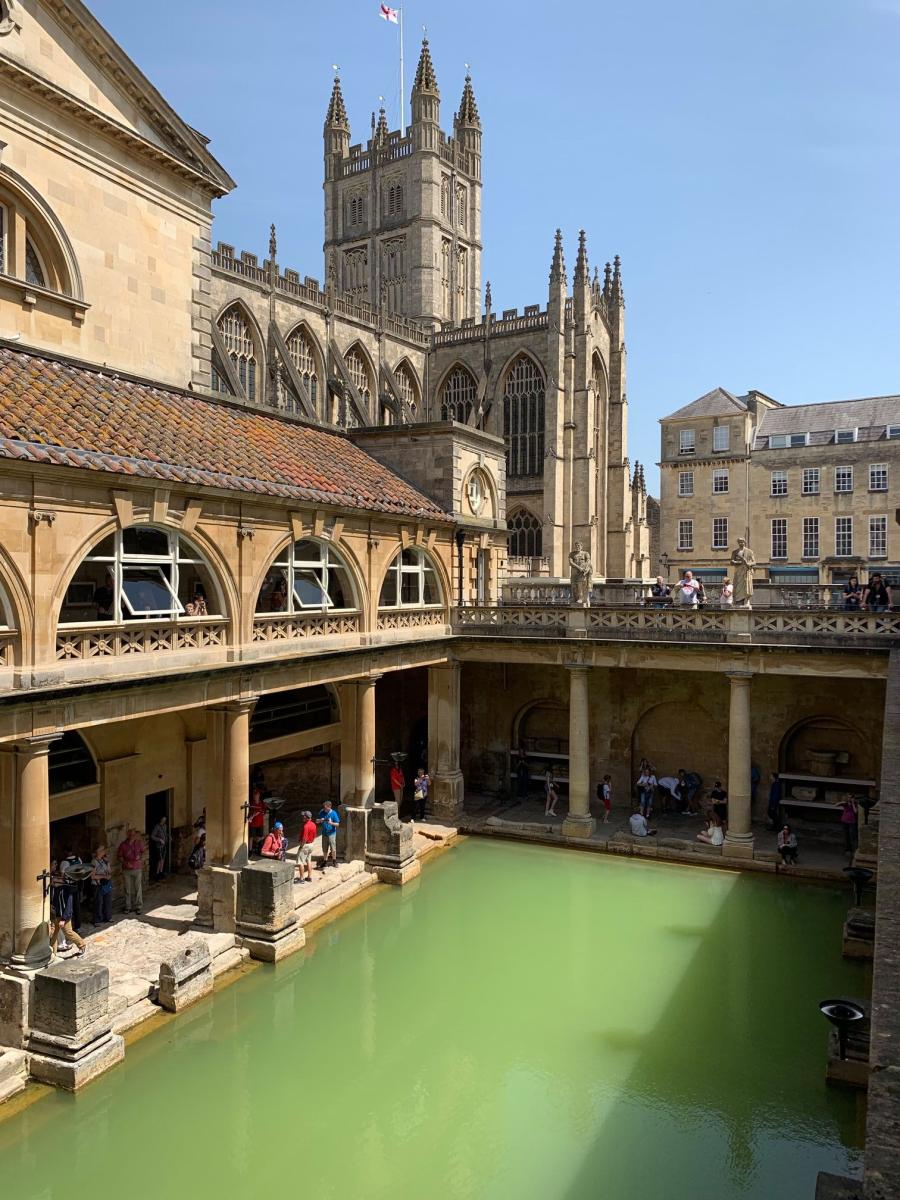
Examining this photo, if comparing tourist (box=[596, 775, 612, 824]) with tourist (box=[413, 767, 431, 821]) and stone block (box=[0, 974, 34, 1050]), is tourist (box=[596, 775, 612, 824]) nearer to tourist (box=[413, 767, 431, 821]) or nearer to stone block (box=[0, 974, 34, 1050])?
tourist (box=[413, 767, 431, 821])

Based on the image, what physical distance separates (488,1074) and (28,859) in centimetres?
758

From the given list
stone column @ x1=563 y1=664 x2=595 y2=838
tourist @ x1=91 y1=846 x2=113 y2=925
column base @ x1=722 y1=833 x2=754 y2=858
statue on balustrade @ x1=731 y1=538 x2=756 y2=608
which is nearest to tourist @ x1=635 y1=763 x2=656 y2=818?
stone column @ x1=563 y1=664 x2=595 y2=838

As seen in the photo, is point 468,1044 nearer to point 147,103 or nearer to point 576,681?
point 576,681

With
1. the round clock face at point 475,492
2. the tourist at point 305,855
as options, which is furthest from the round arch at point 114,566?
the round clock face at point 475,492

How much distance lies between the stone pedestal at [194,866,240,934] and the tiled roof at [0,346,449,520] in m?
7.37

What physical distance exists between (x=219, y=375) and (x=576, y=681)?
2508cm

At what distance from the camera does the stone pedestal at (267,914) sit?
1678cm

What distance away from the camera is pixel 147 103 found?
1998cm

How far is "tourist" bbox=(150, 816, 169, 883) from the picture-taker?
66.7ft

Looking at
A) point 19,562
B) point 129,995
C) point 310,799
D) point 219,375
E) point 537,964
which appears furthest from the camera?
point 219,375

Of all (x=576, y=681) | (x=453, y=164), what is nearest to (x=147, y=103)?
(x=576, y=681)

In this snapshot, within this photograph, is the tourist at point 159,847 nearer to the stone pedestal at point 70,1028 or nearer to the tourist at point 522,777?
the stone pedestal at point 70,1028

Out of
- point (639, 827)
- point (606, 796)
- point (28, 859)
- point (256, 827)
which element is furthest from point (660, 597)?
point (28, 859)

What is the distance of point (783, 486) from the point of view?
51.5m
